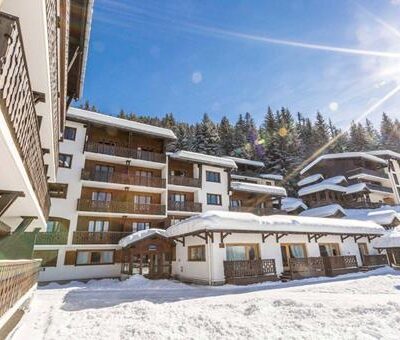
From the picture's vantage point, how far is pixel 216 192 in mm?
29578

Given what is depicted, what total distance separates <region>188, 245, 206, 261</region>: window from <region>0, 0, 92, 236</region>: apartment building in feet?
35.7

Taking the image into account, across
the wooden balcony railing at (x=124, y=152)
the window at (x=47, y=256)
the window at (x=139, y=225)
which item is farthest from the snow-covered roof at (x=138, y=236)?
the wooden balcony railing at (x=124, y=152)

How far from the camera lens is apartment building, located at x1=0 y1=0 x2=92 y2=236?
131 inches

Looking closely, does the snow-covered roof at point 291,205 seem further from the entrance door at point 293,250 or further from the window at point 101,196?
the window at point 101,196

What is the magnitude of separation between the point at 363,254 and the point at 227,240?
15259 mm

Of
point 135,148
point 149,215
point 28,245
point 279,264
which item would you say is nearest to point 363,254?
point 279,264

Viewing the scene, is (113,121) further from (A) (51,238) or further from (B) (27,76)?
(B) (27,76)

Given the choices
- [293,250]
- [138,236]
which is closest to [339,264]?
[293,250]

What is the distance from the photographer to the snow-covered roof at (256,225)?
16219mm

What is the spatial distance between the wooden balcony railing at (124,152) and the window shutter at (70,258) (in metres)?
9.01

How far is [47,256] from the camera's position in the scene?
20.1m

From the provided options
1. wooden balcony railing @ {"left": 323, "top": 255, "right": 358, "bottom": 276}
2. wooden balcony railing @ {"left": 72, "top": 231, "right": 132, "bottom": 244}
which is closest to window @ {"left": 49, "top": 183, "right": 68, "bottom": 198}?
wooden balcony railing @ {"left": 72, "top": 231, "right": 132, "bottom": 244}

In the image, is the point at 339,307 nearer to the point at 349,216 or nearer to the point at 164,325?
the point at 164,325

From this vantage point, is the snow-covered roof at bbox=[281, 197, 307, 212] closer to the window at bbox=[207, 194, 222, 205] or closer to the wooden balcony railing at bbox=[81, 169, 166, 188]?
the window at bbox=[207, 194, 222, 205]
